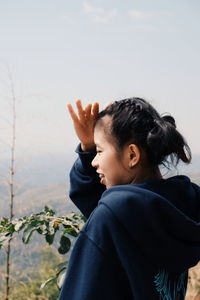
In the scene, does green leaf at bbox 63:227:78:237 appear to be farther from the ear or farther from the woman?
the ear

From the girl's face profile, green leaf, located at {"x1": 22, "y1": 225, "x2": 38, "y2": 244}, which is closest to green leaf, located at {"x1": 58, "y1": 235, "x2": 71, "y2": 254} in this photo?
green leaf, located at {"x1": 22, "y1": 225, "x2": 38, "y2": 244}

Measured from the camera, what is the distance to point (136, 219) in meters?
1.00

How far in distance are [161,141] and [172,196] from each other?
0.16 m

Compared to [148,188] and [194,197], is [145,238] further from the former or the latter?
[194,197]

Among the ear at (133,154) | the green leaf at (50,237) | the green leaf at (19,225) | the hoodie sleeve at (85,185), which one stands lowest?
the green leaf at (50,237)

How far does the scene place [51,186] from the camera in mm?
144125

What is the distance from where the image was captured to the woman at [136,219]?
987 millimetres

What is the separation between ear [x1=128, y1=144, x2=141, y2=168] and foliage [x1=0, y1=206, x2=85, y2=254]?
901 mm

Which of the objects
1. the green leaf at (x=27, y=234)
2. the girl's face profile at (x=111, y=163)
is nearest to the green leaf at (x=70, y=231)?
the green leaf at (x=27, y=234)

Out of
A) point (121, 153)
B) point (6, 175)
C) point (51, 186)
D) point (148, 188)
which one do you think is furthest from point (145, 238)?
point (51, 186)

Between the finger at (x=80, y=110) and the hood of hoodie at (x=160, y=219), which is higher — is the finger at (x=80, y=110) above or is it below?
above

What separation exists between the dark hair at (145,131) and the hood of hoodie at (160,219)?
3.1 inches

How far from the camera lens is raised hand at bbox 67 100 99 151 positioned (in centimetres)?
137

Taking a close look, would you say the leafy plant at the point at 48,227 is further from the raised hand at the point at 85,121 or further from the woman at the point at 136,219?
the woman at the point at 136,219
